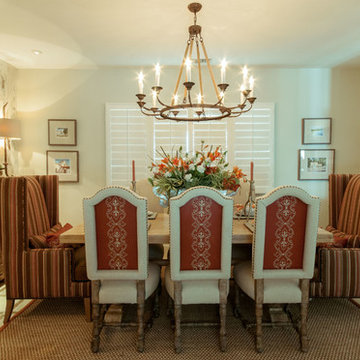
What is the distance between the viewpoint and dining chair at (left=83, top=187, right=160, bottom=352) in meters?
1.71

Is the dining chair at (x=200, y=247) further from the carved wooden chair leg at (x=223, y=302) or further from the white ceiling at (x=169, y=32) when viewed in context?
the white ceiling at (x=169, y=32)

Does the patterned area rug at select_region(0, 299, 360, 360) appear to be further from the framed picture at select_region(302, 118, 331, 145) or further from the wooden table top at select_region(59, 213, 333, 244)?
the framed picture at select_region(302, 118, 331, 145)

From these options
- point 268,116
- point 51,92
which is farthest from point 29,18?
point 268,116

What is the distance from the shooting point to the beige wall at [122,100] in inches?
159

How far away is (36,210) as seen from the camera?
8.15 feet

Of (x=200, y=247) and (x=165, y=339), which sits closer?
(x=200, y=247)

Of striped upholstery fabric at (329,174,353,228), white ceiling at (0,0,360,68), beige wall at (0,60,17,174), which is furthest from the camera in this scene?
beige wall at (0,60,17,174)

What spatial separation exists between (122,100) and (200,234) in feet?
9.60

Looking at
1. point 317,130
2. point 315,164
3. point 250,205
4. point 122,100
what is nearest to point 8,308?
point 250,205

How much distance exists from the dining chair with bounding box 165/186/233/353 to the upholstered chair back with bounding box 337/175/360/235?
55.8 inches

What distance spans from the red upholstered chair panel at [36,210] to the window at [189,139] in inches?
58.0

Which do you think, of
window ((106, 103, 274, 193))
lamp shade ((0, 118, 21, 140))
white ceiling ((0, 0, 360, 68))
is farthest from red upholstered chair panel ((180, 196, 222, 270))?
lamp shade ((0, 118, 21, 140))

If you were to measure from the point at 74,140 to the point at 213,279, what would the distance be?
10.1 ft

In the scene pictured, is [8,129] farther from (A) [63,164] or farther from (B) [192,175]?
(B) [192,175]
